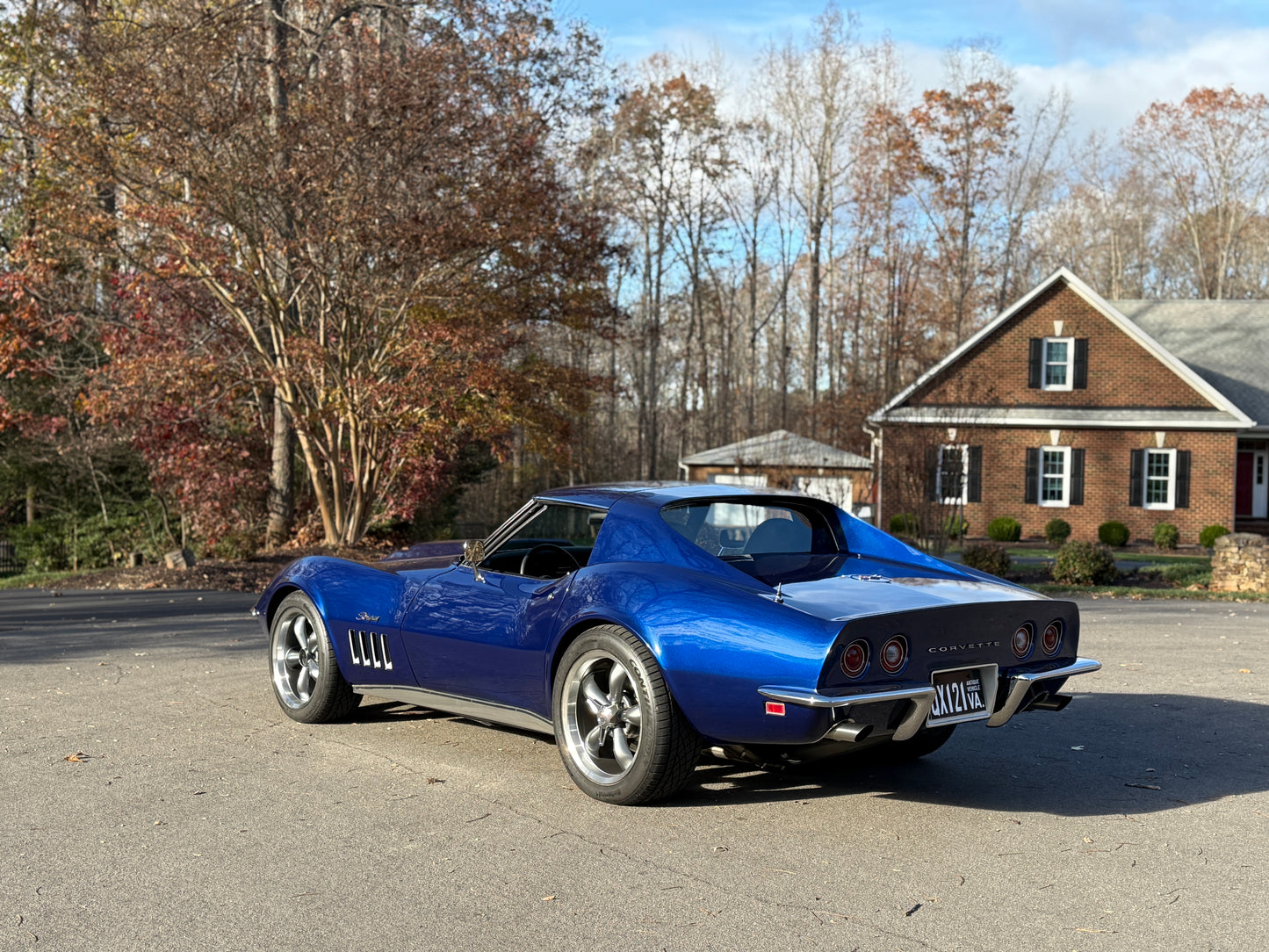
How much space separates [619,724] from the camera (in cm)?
520

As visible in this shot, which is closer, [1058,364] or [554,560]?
[554,560]

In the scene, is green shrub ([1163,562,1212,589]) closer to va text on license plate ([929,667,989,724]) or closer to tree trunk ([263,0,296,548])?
va text on license plate ([929,667,989,724])

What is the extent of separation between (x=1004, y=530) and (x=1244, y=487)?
7832mm

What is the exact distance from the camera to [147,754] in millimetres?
5996

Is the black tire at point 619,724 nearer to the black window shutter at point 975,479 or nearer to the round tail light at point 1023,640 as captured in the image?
the round tail light at point 1023,640

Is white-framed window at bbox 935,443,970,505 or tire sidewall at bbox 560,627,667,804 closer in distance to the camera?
tire sidewall at bbox 560,627,667,804

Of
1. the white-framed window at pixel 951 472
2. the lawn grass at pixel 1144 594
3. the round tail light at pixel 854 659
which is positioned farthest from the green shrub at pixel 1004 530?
the round tail light at pixel 854 659

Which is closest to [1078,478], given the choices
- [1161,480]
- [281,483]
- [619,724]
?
[1161,480]

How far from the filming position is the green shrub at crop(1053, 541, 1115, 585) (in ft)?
58.2

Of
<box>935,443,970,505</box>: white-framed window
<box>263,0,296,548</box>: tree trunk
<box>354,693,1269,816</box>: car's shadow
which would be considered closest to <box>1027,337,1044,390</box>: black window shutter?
<box>935,443,970,505</box>: white-framed window

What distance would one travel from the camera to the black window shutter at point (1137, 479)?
30.2 meters

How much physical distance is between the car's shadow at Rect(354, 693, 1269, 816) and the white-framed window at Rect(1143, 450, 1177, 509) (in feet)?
81.1

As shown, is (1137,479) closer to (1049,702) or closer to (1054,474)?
(1054,474)

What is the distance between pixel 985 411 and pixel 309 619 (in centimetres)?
2435
